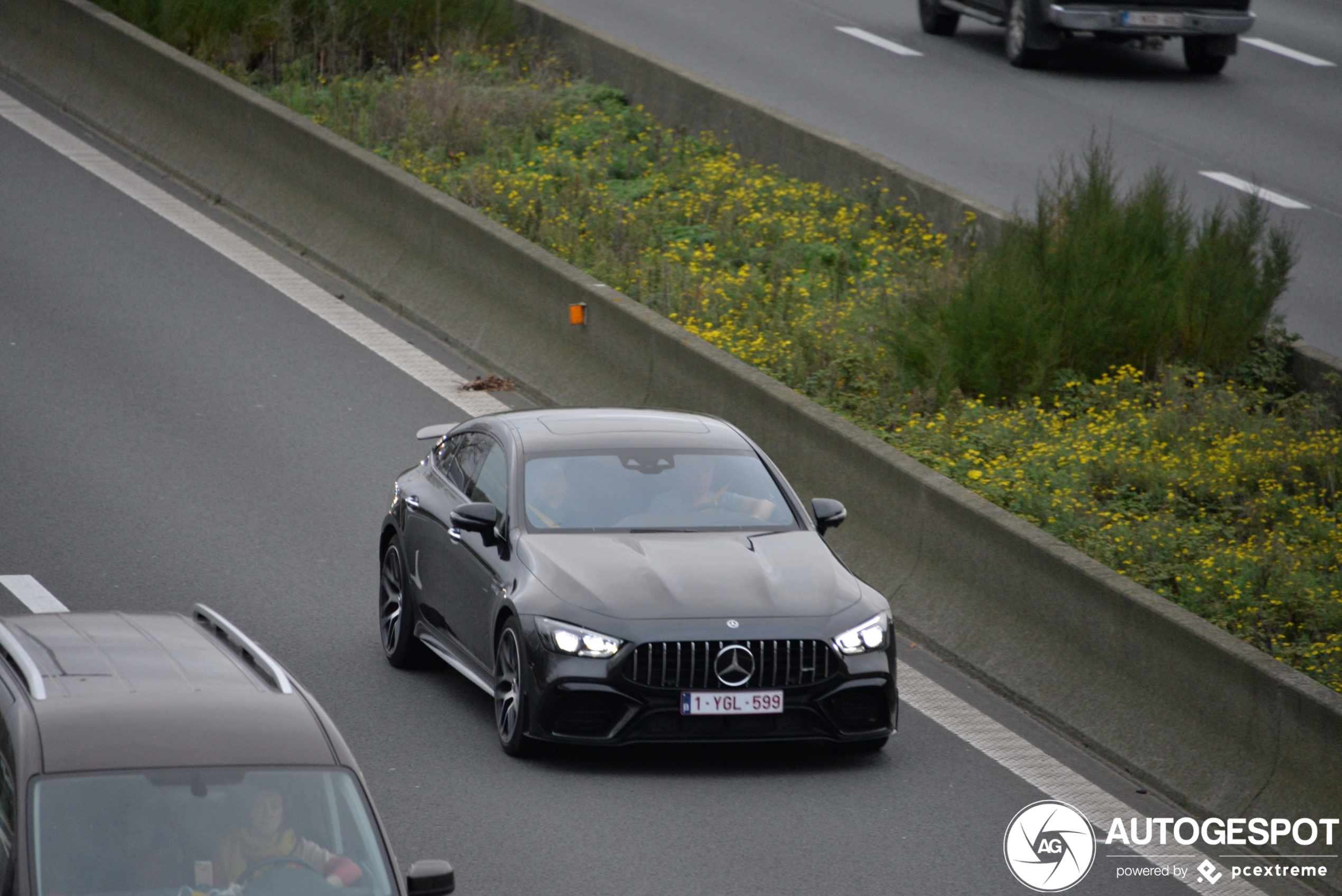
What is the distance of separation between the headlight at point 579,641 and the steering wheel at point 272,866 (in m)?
3.75

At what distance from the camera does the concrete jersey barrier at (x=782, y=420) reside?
9.32 m

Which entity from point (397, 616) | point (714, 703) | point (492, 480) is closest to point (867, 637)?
point (714, 703)

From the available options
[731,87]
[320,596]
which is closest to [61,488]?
[320,596]

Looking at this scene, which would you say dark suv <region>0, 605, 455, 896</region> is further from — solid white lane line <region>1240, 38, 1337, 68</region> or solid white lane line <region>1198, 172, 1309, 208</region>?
solid white lane line <region>1240, 38, 1337, 68</region>

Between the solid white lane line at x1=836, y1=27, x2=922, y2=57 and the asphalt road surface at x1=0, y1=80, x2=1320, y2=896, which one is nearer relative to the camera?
the asphalt road surface at x1=0, y1=80, x2=1320, y2=896

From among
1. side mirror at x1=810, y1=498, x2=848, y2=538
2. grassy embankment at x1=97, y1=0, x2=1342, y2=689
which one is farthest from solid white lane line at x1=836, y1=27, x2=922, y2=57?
side mirror at x1=810, y1=498, x2=848, y2=538

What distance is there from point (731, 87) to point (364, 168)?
757cm

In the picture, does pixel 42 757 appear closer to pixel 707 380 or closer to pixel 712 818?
pixel 712 818

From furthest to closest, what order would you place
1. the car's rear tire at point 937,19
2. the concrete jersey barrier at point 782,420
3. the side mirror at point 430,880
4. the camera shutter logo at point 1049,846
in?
the car's rear tire at point 937,19
the concrete jersey barrier at point 782,420
the camera shutter logo at point 1049,846
the side mirror at point 430,880

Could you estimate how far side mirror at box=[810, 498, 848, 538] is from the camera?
10.6 m

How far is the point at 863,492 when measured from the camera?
12.6 meters

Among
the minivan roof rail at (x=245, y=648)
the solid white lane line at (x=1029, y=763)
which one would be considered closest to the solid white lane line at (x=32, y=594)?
the minivan roof rail at (x=245, y=648)

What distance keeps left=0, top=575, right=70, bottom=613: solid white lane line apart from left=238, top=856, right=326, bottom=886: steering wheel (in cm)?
577

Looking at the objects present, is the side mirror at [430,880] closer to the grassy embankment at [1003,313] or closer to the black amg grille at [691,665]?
the black amg grille at [691,665]
